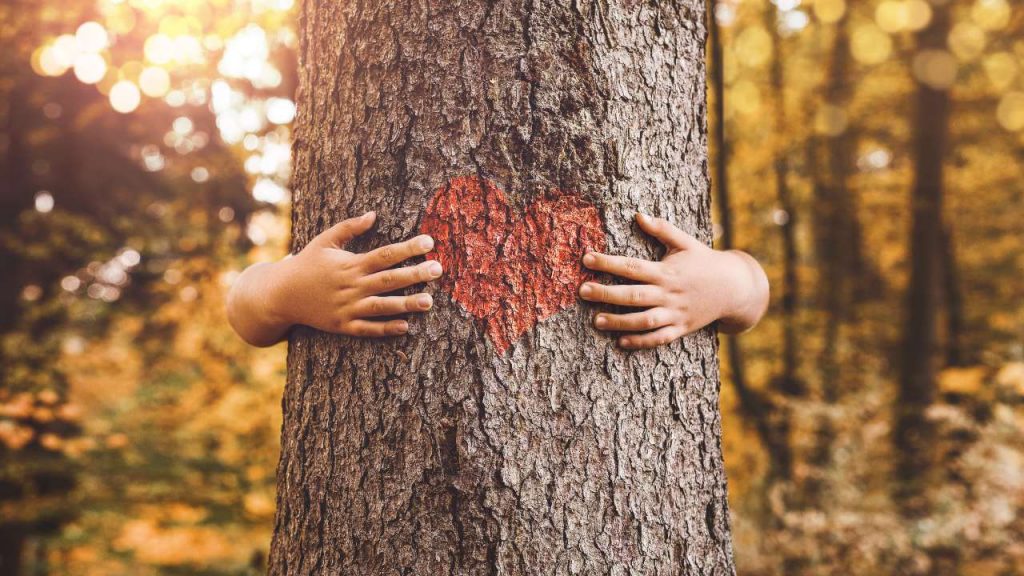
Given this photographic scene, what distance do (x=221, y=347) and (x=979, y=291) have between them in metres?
11.8

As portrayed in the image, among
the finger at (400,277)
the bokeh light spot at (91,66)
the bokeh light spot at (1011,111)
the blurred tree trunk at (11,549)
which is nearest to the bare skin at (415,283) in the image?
the finger at (400,277)

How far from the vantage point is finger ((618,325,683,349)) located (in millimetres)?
1295

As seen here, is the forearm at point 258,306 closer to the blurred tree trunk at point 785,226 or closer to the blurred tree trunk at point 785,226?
the blurred tree trunk at point 785,226

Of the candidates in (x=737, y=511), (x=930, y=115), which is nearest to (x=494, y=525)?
(x=737, y=511)

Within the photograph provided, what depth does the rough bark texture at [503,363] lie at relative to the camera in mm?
1236

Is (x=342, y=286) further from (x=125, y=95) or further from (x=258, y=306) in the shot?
(x=125, y=95)

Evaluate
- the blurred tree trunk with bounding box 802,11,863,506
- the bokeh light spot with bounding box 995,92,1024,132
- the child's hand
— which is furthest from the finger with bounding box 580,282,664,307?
the bokeh light spot with bounding box 995,92,1024,132

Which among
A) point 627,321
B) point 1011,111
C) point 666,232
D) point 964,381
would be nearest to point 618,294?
point 627,321

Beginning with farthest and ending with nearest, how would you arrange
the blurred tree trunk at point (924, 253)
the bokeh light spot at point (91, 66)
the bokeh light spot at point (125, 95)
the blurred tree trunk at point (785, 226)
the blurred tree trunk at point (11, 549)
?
the blurred tree trunk at point (785, 226), the blurred tree trunk at point (924, 253), the blurred tree trunk at point (11, 549), the bokeh light spot at point (125, 95), the bokeh light spot at point (91, 66)

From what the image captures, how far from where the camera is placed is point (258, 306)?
148cm

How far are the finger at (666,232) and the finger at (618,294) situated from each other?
13 centimetres

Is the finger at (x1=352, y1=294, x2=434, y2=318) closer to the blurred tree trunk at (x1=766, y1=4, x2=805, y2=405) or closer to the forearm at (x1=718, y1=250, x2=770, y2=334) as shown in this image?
the forearm at (x1=718, y1=250, x2=770, y2=334)

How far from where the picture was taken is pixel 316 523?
1373 millimetres

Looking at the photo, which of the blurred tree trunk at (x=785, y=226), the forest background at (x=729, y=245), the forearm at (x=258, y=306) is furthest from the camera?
the blurred tree trunk at (x=785, y=226)
